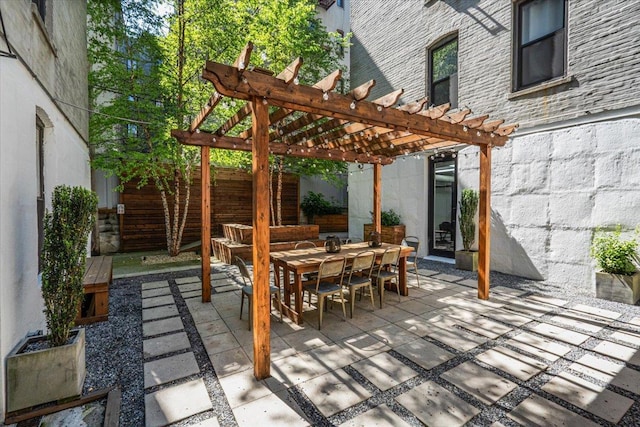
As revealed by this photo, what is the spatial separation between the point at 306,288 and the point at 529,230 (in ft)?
15.6

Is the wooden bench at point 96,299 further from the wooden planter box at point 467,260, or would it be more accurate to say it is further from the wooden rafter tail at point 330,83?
the wooden planter box at point 467,260

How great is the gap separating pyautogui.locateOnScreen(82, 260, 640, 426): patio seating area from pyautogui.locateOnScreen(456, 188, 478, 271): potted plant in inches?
76.5

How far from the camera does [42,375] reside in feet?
7.09

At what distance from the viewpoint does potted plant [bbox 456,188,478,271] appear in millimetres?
6322

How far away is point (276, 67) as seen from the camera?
25.3 ft

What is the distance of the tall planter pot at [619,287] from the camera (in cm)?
424

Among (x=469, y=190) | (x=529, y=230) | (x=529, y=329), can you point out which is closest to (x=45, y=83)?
(x=529, y=329)

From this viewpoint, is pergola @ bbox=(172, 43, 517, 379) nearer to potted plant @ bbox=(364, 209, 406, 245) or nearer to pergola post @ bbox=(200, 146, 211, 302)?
pergola post @ bbox=(200, 146, 211, 302)

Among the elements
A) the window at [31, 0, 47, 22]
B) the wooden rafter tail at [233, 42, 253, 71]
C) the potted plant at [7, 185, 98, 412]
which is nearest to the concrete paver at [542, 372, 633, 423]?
the wooden rafter tail at [233, 42, 253, 71]

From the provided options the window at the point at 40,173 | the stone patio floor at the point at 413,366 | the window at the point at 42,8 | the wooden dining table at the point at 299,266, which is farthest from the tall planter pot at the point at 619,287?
the window at the point at 42,8

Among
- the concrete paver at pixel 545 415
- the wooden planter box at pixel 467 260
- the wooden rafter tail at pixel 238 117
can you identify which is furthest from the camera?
the wooden planter box at pixel 467 260

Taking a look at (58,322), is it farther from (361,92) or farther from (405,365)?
(361,92)

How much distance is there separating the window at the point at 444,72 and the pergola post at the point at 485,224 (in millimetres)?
3022

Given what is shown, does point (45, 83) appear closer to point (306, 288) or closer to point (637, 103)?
point (306, 288)
